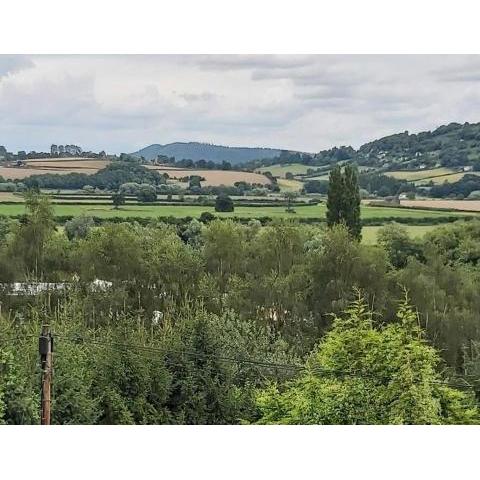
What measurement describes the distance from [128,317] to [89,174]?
278 centimetres

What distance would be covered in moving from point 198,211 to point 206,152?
118 centimetres

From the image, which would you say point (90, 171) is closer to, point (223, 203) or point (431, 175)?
point (223, 203)

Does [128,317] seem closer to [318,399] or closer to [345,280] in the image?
[345,280]

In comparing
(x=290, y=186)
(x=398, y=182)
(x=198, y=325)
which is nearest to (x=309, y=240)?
(x=290, y=186)

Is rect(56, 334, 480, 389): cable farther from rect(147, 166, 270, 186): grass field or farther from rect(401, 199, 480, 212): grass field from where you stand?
rect(401, 199, 480, 212): grass field

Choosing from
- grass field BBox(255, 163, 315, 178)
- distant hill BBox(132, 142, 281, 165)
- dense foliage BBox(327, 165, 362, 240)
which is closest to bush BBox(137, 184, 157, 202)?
distant hill BBox(132, 142, 281, 165)

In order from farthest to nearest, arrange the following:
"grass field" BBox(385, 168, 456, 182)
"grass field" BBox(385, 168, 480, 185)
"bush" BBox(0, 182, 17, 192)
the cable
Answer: "grass field" BBox(385, 168, 456, 182), "grass field" BBox(385, 168, 480, 185), "bush" BBox(0, 182, 17, 192), the cable

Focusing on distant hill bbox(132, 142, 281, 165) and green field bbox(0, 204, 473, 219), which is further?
distant hill bbox(132, 142, 281, 165)

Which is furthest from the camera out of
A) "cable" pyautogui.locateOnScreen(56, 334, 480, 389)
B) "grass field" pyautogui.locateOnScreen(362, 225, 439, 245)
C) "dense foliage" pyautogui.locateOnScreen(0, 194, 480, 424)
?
"grass field" pyautogui.locateOnScreen(362, 225, 439, 245)

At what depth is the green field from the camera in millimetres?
17641

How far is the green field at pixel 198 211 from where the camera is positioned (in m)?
17.6

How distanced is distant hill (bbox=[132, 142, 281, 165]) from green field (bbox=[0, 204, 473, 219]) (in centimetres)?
100

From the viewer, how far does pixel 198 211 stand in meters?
18.1

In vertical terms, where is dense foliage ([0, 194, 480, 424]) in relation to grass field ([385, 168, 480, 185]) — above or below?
below
